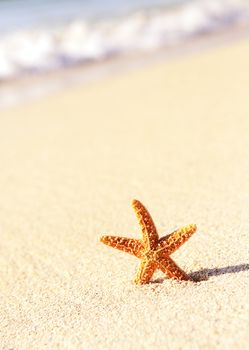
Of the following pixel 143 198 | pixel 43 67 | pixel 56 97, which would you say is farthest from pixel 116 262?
pixel 43 67

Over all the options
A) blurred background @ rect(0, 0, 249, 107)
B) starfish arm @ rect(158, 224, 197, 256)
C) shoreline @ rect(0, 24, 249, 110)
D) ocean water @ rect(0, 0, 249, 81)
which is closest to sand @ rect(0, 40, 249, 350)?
starfish arm @ rect(158, 224, 197, 256)

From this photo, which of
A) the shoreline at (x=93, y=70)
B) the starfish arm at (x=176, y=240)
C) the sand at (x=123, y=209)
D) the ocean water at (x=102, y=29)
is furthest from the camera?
the ocean water at (x=102, y=29)

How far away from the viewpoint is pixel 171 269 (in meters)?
2.52

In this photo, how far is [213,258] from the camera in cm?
273

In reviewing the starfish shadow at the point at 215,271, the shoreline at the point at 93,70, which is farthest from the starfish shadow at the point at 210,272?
the shoreline at the point at 93,70

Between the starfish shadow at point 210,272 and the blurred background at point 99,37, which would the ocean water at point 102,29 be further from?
the starfish shadow at point 210,272

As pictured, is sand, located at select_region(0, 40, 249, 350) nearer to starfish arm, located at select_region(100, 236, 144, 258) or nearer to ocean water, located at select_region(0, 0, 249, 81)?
starfish arm, located at select_region(100, 236, 144, 258)

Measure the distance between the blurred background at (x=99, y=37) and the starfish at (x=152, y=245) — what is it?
419 cm

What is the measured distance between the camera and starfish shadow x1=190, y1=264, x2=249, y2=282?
2578mm

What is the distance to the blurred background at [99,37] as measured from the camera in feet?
25.8

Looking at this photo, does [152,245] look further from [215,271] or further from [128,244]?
[215,271]

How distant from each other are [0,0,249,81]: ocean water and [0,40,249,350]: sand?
98.4 inches

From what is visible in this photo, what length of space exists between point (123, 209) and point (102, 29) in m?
6.95

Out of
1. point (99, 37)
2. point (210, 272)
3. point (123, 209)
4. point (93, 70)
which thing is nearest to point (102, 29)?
point (99, 37)
